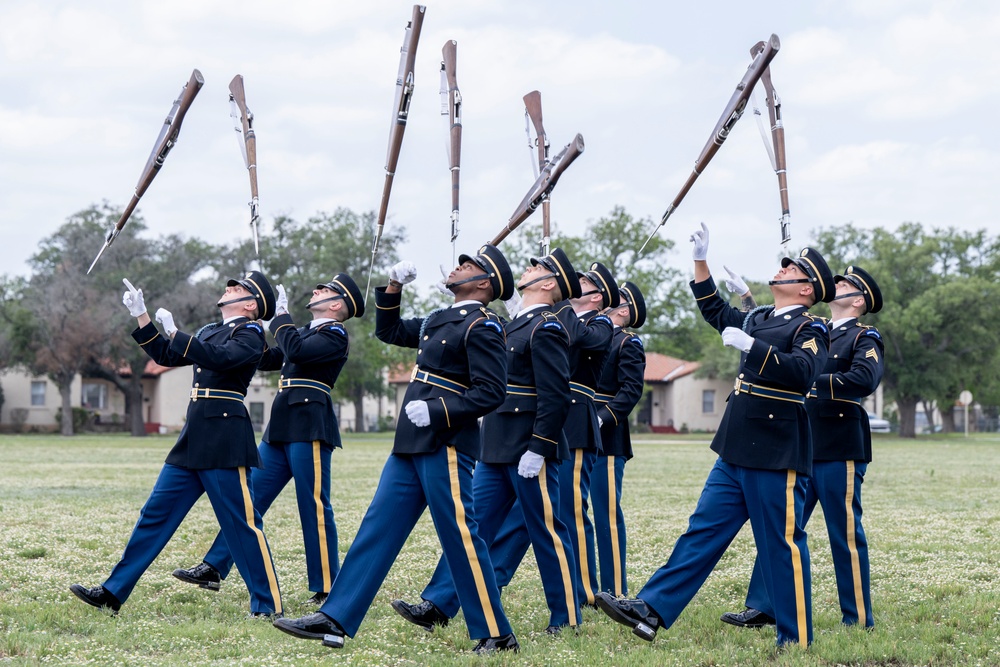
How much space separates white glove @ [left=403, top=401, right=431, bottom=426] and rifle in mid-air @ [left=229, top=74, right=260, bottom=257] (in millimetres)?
2813

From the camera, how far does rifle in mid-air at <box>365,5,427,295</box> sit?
7.09 meters

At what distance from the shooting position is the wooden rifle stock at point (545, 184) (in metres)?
7.34

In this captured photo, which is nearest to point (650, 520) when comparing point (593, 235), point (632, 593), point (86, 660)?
point (632, 593)

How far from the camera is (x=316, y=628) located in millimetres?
5957

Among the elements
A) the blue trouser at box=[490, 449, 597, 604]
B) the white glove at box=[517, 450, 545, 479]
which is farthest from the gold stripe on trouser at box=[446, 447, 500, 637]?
the blue trouser at box=[490, 449, 597, 604]

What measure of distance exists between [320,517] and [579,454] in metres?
1.84

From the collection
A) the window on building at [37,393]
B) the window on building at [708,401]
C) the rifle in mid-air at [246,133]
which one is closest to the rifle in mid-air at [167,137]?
the rifle in mid-air at [246,133]

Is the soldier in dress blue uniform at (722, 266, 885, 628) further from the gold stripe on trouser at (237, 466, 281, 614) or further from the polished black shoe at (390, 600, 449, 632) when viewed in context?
the gold stripe on trouser at (237, 466, 281, 614)

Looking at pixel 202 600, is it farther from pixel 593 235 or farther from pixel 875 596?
pixel 593 235

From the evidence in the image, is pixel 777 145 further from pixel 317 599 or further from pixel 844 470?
pixel 317 599

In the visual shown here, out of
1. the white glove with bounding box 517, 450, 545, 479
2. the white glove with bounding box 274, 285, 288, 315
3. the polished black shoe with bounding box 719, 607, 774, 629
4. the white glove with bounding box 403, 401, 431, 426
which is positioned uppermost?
the white glove with bounding box 274, 285, 288, 315

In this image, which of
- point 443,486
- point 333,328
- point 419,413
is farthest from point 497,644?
point 333,328

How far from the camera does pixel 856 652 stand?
623cm

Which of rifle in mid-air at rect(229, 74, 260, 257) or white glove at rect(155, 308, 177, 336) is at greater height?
rifle in mid-air at rect(229, 74, 260, 257)
